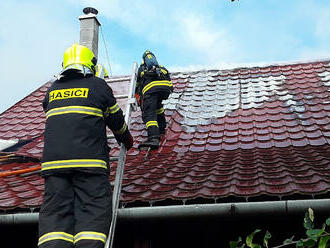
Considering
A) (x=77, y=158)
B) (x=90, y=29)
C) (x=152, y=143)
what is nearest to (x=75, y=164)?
(x=77, y=158)

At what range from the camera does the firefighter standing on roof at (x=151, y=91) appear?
16.0ft

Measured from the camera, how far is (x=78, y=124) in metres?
2.84

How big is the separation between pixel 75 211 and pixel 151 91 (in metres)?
2.45

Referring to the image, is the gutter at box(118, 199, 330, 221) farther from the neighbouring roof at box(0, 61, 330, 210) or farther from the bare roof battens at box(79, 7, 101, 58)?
the bare roof battens at box(79, 7, 101, 58)

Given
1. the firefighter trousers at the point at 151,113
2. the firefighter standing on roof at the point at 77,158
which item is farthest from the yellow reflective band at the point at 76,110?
the firefighter trousers at the point at 151,113

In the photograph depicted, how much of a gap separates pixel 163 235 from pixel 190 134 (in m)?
1.66

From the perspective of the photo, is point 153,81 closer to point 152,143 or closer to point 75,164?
point 152,143

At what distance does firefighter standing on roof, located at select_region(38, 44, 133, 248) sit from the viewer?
263 cm

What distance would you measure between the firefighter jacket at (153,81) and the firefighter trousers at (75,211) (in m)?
2.28

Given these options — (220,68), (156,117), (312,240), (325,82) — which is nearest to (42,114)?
(156,117)

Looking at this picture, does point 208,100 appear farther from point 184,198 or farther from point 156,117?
point 184,198

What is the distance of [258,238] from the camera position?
3.91 m

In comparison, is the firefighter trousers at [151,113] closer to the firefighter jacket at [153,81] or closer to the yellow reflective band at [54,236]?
the firefighter jacket at [153,81]

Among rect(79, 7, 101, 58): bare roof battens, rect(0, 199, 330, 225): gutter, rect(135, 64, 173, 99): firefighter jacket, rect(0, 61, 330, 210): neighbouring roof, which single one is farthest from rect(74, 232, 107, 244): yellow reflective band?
rect(79, 7, 101, 58): bare roof battens
